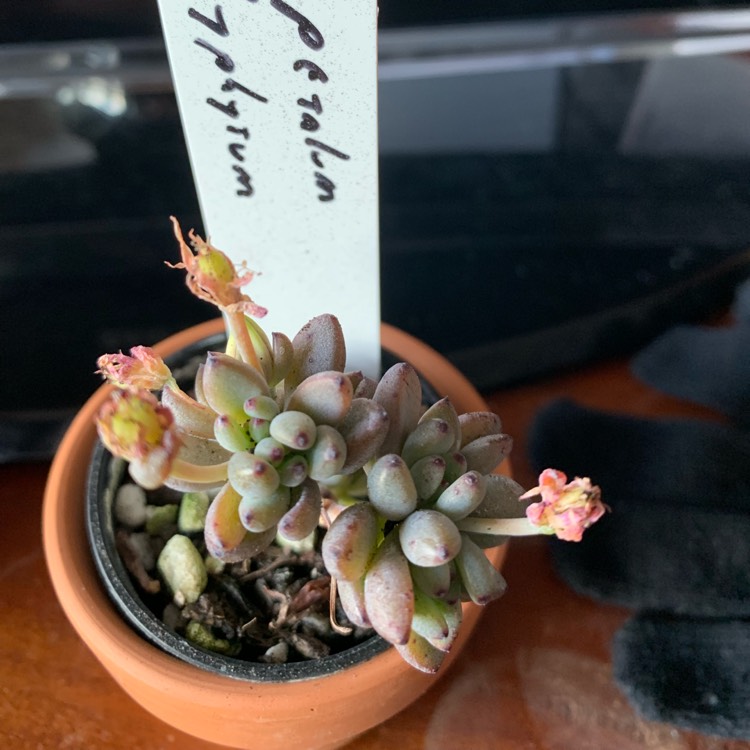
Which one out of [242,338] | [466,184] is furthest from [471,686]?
[466,184]

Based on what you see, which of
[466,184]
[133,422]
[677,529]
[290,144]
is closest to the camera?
[133,422]

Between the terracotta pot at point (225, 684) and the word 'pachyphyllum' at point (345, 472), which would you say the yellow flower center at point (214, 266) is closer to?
the word 'pachyphyllum' at point (345, 472)

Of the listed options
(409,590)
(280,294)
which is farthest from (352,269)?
(409,590)

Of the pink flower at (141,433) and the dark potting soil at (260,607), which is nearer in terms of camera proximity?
the pink flower at (141,433)

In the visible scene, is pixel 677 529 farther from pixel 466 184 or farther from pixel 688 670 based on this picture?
pixel 466 184

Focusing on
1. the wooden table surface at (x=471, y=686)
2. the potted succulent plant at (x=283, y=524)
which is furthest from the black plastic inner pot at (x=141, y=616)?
the wooden table surface at (x=471, y=686)

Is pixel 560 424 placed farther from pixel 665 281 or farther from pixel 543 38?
pixel 543 38

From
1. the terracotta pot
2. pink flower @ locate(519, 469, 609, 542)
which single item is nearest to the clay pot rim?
the terracotta pot
